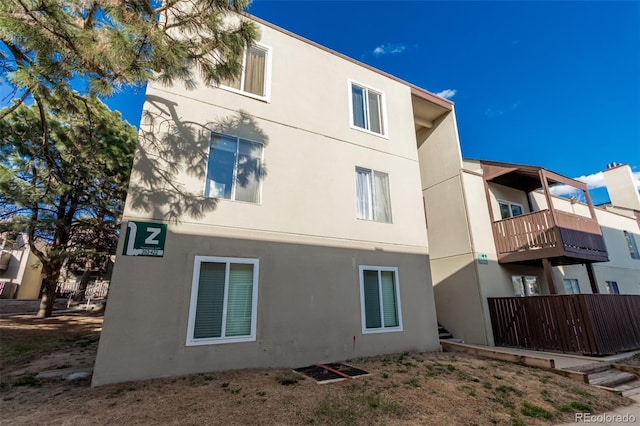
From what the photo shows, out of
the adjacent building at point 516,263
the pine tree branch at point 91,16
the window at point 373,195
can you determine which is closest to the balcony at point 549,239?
the adjacent building at point 516,263

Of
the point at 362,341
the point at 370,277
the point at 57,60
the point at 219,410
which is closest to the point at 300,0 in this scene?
the point at 57,60

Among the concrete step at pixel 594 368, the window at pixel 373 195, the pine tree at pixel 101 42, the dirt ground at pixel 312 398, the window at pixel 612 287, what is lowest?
the concrete step at pixel 594 368

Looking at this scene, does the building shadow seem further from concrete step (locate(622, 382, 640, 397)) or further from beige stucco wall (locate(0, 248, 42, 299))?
beige stucco wall (locate(0, 248, 42, 299))

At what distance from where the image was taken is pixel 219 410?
3764 millimetres

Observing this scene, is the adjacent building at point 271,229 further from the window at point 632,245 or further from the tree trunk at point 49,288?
the window at point 632,245

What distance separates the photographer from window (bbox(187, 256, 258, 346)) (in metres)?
5.46

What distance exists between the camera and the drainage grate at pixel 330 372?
5.31m

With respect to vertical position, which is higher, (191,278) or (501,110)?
(501,110)

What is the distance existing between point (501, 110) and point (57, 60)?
83.1 ft

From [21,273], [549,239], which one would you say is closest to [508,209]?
[549,239]

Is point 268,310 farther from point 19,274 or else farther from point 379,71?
point 19,274

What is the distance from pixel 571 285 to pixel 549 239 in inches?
213

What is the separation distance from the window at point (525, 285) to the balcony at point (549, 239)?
39.8 inches

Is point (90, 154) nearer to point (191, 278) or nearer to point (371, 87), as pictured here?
point (191, 278)
